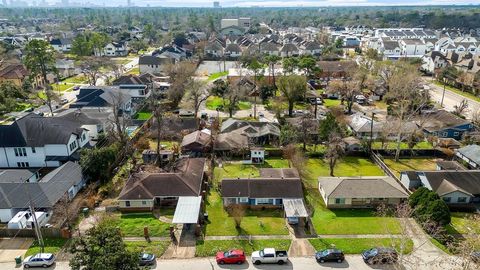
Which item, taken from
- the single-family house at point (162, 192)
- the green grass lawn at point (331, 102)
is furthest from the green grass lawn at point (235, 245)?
the green grass lawn at point (331, 102)

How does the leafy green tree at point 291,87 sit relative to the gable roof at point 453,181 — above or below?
above

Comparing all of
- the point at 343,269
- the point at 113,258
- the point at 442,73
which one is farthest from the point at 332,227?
the point at 442,73

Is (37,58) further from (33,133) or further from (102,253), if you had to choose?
(102,253)

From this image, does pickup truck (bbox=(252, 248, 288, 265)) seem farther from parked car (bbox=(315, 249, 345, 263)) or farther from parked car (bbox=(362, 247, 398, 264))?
parked car (bbox=(362, 247, 398, 264))

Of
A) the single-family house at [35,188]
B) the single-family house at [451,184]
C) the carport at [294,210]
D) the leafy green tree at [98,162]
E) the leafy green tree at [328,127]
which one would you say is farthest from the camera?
the leafy green tree at [328,127]

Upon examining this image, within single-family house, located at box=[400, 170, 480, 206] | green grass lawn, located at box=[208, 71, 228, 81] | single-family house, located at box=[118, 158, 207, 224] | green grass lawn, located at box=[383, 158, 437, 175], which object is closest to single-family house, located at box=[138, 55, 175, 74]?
green grass lawn, located at box=[208, 71, 228, 81]

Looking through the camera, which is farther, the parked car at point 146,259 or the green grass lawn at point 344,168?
the green grass lawn at point 344,168

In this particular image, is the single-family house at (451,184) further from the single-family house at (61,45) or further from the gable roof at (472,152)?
the single-family house at (61,45)
